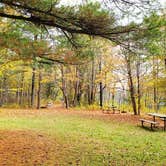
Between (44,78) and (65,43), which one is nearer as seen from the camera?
(65,43)

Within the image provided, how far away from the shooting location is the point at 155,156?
6641 mm

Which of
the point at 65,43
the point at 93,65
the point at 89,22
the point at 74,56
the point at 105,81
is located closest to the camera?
the point at 89,22

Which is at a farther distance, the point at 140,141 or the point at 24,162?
the point at 140,141

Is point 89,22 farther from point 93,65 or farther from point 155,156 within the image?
point 93,65

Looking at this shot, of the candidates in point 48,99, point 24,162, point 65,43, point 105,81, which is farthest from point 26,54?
point 48,99

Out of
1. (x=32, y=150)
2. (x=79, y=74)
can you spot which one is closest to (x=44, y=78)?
(x=79, y=74)

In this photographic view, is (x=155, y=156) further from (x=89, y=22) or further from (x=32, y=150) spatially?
(x=89, y=22)

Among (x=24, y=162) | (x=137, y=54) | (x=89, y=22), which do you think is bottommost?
(x=24, y=162)

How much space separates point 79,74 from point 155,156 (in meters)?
21.5

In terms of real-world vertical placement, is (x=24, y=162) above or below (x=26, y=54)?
below

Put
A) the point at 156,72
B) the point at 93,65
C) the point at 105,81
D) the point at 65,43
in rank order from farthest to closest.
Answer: the point at 93,65, the point at 105,81, the point at 156,72, the point at 65,43

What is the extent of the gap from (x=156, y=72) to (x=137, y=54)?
36.7 feet

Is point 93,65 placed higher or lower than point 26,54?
higher

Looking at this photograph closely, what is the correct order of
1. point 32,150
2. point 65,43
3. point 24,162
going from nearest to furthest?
point 24,162 < point 32,150 < point 65,43
